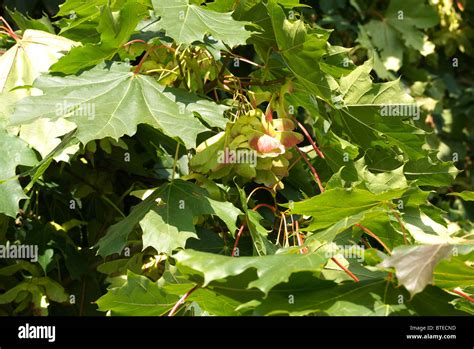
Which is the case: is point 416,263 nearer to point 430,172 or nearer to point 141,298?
point 141,298

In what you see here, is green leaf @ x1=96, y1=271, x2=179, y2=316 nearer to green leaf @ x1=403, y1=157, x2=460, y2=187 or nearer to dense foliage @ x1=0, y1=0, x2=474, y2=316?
dense foliage @ x1=0, y1=0, x2=474, y2=316

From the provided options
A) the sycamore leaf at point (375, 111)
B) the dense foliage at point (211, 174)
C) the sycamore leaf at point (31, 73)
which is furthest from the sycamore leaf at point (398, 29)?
the sycamore leaf at point (31, 73)

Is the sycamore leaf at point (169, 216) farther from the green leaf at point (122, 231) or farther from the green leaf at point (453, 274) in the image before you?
the green leaf at point (453, 274)

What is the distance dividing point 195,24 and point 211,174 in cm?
27

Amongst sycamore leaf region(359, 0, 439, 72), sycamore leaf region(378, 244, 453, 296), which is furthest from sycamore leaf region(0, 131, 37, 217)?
sycamore leaf region(359, 0, 439, 72)

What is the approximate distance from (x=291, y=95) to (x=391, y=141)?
0.71 feet

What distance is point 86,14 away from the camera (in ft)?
5.42

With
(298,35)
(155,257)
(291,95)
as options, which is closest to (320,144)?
(291,95)

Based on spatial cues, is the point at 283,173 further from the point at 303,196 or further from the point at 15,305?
the point at 15,305

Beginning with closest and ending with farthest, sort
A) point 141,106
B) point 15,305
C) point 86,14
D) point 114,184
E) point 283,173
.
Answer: point 141,106 → point 283,173 → point 86,14 → point 15,305 → point 114,184

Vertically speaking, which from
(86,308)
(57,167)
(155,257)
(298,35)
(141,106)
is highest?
(298,35)

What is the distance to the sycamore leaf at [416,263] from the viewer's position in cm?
100
